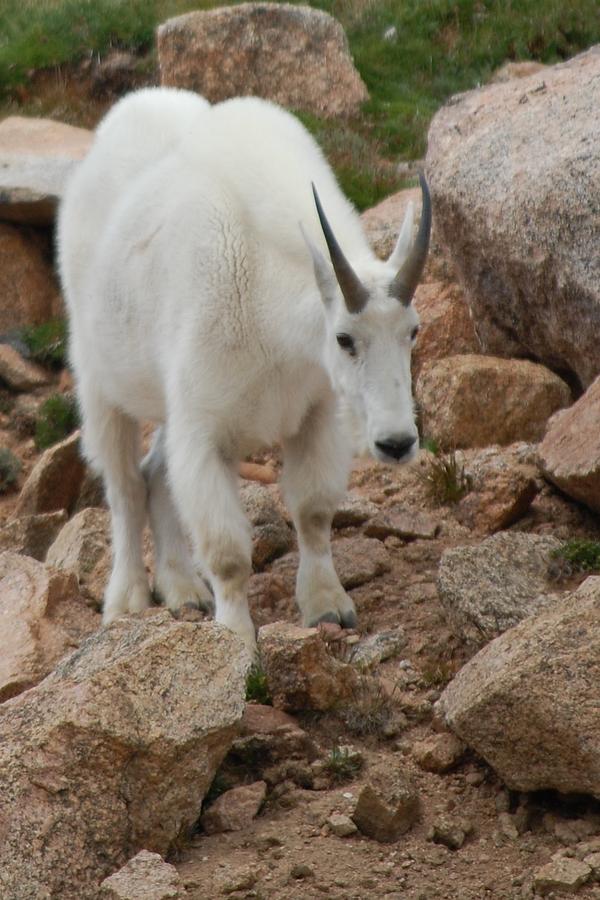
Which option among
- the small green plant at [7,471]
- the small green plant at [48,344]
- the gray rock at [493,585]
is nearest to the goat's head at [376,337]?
the gray rock at [493,585]

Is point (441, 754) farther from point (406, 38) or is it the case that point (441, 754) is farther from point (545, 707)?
point (406, 38)

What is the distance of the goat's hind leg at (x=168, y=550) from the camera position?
7172 millimetres

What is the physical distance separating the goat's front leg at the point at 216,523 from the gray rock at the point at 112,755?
1.56m

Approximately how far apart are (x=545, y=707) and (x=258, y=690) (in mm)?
1302

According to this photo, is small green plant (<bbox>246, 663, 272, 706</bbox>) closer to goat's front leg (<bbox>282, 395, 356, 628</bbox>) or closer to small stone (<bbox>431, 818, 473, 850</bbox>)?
small stone (<bbox>431, 818, 473, 850</bbox>)

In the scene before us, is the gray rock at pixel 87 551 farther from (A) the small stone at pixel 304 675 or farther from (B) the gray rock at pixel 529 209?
(B) the gray rock at pixel 529 209

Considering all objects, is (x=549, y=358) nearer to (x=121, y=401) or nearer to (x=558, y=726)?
(x=121, y=401)

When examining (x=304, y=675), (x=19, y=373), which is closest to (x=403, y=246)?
(x=304, y=675)

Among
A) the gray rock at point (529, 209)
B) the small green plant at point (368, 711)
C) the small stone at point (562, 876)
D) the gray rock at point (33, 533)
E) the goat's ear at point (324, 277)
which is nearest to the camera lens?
the small stone at point (562, 876)

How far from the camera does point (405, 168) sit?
11.6m

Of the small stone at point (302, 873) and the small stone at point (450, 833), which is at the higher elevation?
the small stone at point (302, 873)

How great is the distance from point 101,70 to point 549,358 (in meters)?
7.11

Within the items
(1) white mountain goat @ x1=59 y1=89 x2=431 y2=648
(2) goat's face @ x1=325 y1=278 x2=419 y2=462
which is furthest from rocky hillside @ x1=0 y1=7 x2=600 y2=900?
(2) goat's face @ x1=325 y1=278 x2=419 y2=462

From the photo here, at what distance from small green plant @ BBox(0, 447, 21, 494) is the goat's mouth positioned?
494 cm
